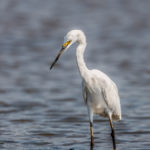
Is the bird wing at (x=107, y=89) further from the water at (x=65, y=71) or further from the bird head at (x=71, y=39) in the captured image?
the water at (x=65, y=71)

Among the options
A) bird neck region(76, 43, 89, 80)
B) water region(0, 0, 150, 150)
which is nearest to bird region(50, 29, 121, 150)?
bird neck region(76, 43, 89, 80)

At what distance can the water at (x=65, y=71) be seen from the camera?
27.1ft

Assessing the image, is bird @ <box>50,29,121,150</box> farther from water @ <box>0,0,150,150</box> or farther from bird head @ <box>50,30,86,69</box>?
water @ <box>0,0,150,150</box>

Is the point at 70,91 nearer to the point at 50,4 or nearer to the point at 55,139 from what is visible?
the point at 55,139

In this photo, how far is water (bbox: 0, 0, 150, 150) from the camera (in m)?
8.26

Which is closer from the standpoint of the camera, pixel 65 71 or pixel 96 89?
pixel 96 89

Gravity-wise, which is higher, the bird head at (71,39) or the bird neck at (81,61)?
the bird head at (71,39)

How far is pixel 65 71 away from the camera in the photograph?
13062 millimetres

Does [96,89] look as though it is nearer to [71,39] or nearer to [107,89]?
[107,89]

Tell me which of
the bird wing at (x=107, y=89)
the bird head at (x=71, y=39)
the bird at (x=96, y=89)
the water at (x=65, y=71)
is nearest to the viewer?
the bird head at (x=71, y=39)

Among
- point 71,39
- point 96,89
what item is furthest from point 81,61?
point 96,89

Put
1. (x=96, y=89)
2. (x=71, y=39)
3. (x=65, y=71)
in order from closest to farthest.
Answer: (x=71, y=39) → (x=96, y=89) → (x=65, y=71)

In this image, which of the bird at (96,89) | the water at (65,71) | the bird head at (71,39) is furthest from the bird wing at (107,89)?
the water at (65,71)

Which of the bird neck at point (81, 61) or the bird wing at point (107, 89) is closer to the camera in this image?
the bird neck at point (81, 61)
